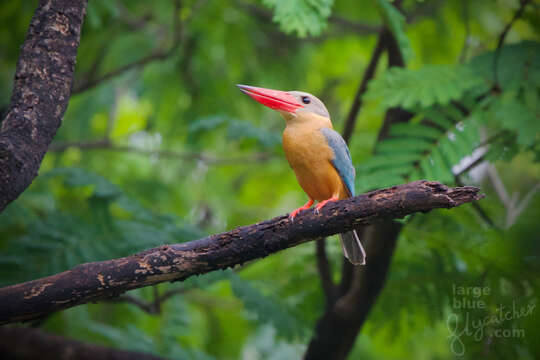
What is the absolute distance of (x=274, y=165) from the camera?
8.42 meters

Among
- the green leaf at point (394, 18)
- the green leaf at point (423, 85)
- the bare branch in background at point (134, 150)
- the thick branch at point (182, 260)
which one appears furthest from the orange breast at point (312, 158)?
the bare branch in background at point (134, 150)

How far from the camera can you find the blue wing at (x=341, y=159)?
3.87 metres

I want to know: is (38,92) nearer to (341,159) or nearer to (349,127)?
(341,159)

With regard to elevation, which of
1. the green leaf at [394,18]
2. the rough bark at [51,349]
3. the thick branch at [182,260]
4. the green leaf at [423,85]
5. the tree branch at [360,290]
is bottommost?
the rough bark at [51,349]

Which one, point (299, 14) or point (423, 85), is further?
point (423, 85)

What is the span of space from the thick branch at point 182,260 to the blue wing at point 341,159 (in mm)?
914

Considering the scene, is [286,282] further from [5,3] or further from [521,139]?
[5,3]

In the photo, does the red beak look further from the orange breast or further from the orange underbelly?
the orange underbelly

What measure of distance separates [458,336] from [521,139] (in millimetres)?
2154

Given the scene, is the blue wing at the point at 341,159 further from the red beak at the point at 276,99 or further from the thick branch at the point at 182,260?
the thick branch at the point at 182,260

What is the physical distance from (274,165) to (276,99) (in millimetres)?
4232

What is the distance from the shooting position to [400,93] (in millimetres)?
4629

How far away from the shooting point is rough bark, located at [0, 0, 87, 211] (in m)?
2.92

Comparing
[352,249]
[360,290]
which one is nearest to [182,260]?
[352,249]
